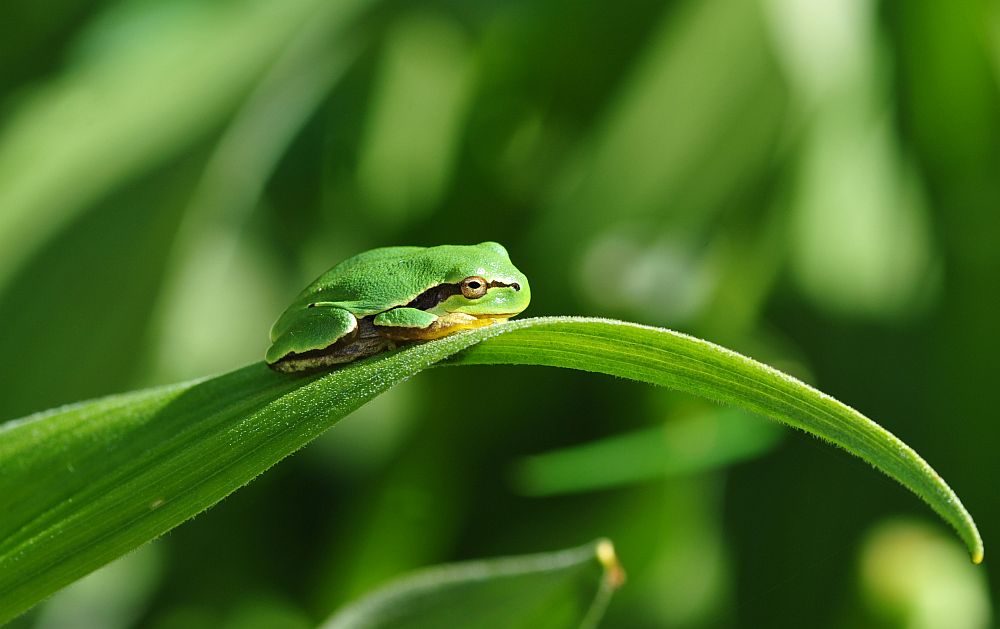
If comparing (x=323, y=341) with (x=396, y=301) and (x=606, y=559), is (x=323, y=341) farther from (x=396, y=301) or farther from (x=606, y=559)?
(x=606, y=559)

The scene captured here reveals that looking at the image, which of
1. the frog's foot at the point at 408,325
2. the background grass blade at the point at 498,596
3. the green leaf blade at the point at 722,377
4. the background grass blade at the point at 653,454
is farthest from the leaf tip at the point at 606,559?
the background grass blade at the point at 653,454

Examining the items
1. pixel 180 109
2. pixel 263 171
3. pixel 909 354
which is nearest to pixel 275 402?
pixel 263 171

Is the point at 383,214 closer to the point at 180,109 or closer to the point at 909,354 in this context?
the point at 180,109

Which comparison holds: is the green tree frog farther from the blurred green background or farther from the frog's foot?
the blurred green background

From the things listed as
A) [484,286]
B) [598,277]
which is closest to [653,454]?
[598,277]

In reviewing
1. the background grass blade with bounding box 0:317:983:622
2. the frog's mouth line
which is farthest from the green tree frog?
the background grass blade with bounding box 0:317:983:622

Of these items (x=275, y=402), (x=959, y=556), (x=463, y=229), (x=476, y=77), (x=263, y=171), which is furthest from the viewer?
(x=476, y=77)
